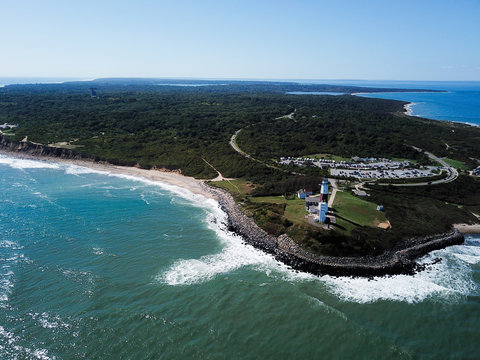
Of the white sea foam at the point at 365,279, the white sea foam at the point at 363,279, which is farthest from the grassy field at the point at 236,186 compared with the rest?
the white sea foam at the point at 365,279

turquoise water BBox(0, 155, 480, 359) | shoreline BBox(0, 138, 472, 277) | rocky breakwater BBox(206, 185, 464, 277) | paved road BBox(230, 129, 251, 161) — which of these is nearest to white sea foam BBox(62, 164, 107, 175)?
turquoise water BBox(0, 155, 480, 359)

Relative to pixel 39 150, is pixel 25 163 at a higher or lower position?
lower

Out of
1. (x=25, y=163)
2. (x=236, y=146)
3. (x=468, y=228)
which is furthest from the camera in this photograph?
(x=236, y=146)

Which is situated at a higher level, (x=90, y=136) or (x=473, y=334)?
(x=90, y=136)

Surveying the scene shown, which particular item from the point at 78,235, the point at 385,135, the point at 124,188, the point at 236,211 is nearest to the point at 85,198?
the point at 124,188

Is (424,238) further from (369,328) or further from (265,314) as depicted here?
(265,314)

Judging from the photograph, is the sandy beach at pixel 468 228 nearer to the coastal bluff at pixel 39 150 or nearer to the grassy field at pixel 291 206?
the grassy field at pixel 291 206

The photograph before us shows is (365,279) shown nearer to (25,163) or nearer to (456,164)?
(456,164)

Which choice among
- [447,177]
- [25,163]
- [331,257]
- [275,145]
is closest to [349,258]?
[331,257]
